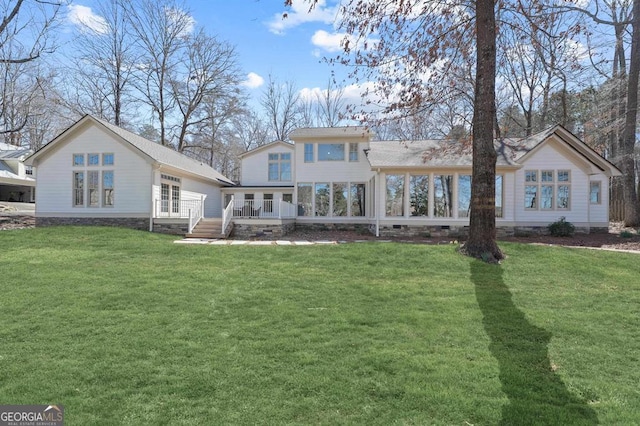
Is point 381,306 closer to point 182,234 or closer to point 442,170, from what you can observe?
point 442,170

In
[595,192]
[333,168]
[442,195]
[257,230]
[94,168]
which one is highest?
[333,168]

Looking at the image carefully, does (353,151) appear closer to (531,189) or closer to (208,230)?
(208,230)

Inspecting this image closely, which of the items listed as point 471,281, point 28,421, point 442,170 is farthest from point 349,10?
point 28,421

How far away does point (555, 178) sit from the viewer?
48.0ft

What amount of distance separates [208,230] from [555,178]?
14490mm

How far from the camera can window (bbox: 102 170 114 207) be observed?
14.8 metres

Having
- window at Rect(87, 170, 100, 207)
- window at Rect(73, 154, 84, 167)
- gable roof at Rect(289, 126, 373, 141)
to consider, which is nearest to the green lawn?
window at Rect(87, 170, 100, 207)

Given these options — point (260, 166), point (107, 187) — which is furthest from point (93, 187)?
point (260, 166)

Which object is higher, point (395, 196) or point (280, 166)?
point (280, 166)

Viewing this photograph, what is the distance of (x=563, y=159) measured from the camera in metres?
14.6

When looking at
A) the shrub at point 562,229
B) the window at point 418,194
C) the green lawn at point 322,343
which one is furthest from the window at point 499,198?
the green lawn at point 322,343

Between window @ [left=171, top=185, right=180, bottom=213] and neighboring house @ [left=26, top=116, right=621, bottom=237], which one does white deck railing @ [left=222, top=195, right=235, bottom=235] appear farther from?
window @ [left=171, top=185, right=180, bottom=213]

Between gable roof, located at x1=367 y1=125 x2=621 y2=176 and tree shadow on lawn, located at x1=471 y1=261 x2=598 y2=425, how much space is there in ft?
30.0

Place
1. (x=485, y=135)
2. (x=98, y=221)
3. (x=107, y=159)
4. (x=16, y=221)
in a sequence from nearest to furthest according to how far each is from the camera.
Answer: (x=485, y=135), (x=98, y=221), (x=107, y=159), (x=16, y=221)
